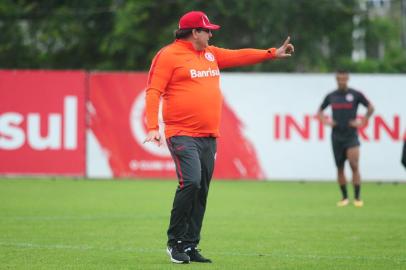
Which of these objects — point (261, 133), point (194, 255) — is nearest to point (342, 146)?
point (261, 133)

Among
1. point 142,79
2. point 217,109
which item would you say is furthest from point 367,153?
point 217,109

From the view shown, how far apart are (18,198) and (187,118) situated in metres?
9.00

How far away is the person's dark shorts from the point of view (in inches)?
742

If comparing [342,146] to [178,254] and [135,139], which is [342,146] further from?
[178,254]

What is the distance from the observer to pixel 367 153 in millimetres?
24625

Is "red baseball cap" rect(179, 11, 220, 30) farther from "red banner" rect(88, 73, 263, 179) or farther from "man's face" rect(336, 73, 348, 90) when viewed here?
"red banner" rect(88, 73, 263, 179)

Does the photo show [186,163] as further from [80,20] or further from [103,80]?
[80,20]

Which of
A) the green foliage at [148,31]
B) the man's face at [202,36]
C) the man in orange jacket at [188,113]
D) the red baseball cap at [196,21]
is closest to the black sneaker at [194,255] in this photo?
the man in orange jacket at [188,113]

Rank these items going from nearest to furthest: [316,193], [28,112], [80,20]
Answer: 1. [316,193]
2. [28,112]
3. [80,20]

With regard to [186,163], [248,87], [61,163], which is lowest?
[61,163]

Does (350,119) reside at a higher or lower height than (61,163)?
higher

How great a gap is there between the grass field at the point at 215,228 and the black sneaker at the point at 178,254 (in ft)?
0.31

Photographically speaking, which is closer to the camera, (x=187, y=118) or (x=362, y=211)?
(x=187, y=118)

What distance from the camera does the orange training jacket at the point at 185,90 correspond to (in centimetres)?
1023
